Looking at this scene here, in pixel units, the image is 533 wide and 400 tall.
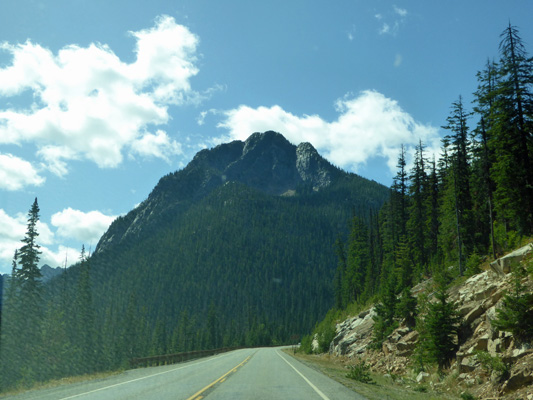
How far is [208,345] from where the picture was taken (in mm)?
104312

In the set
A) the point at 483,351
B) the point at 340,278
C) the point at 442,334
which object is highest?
the point at 340,278

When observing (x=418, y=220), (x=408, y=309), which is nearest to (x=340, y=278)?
(x=418, y=220)

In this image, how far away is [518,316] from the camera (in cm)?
1313

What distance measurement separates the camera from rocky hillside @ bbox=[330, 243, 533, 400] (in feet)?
40.1

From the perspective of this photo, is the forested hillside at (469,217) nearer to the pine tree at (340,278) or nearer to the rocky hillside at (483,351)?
the rocky hillside at (483,351)

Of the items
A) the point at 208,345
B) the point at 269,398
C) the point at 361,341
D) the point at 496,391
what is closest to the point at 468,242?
the point at 361,341

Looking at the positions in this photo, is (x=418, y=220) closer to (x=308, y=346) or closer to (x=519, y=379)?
(x=308, y=346)

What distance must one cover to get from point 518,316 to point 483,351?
204cm

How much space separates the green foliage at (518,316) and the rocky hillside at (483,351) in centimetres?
41

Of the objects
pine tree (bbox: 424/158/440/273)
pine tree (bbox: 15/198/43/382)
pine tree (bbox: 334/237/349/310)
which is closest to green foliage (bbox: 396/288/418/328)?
pine tree (bbox: 424/158/440/273)

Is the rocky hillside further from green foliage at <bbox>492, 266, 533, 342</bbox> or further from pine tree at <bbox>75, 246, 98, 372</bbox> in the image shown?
pine tree at <bbox>75, 246, 98, 372</bbox>

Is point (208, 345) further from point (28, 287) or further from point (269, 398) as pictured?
point (269, 398)

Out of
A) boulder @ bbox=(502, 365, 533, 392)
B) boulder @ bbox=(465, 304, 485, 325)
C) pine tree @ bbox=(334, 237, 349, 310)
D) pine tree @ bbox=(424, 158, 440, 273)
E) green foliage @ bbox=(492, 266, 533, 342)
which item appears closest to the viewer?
boulder @ bbox=(502, 365, 533, 392)

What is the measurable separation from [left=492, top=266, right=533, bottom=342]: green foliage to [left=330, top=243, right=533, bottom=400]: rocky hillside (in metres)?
0.41
